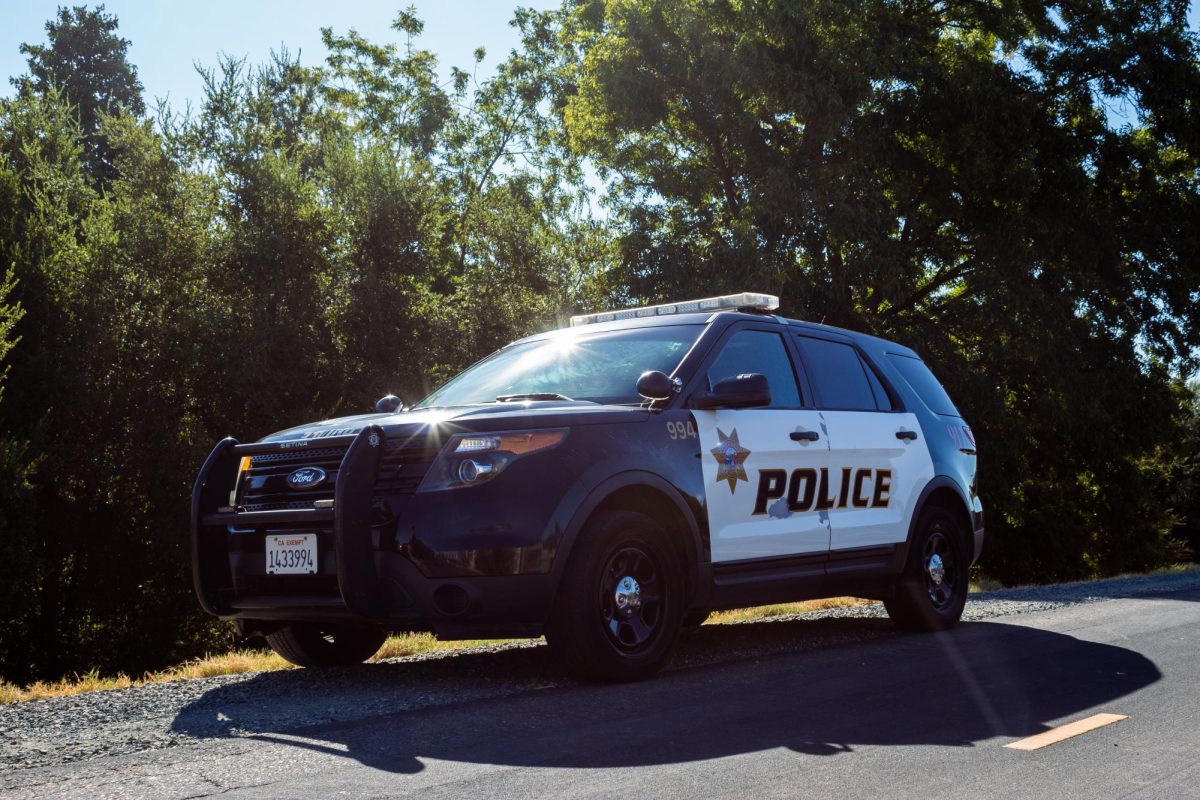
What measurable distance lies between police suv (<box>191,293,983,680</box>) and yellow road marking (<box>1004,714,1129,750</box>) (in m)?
1.95

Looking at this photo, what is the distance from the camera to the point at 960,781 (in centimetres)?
444

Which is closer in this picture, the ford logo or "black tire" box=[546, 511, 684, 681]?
"black tire" box=[546, 511, 684, 681]

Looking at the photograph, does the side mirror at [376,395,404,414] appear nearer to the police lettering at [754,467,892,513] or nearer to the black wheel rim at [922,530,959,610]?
the police lettering at [754,467,892,513]

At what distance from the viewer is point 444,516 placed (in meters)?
5.93

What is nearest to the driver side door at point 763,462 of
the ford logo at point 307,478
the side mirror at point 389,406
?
the side mirror at point 389,406

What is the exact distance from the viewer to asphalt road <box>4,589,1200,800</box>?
14.3 ft

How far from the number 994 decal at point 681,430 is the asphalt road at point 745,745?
1.24m

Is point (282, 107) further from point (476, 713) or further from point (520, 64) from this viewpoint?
point (476, 713)

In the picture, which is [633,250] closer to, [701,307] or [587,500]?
[701,307]

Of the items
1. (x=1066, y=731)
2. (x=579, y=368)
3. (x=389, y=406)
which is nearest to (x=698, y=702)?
(x=1066, y=731)

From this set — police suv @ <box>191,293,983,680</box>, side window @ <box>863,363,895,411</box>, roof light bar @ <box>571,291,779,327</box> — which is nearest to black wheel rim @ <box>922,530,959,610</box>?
police suv @ <box>191,293,983,680</box>

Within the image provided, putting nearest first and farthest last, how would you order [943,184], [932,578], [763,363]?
[763,363], [932,578], [943,184]

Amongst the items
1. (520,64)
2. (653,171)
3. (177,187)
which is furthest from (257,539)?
(520,64)

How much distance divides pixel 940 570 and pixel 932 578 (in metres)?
0.16
